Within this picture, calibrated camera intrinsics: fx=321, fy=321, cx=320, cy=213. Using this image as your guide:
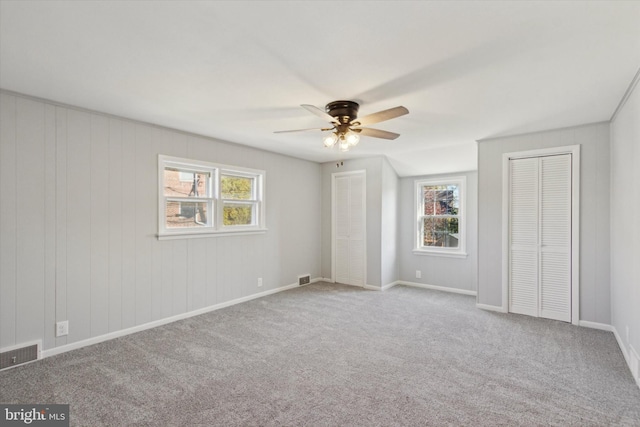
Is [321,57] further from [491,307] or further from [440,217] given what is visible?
[440,217]

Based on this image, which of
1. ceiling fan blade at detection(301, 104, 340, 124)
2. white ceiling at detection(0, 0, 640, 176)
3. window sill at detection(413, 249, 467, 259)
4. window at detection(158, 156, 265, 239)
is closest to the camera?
white ceiling at detection(0, 0, 640, 176)

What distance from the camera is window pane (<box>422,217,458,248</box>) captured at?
18.7ft

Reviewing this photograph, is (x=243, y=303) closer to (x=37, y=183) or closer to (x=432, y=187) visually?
(x=37, y=183)

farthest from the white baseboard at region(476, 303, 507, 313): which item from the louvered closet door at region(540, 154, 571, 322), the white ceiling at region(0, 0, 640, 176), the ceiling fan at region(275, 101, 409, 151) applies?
the ceiling fan at region(275, 101, 409, 151)

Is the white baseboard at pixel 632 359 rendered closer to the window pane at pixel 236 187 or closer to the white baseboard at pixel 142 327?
the white baseboard at pixel 142 327

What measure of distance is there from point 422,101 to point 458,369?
7.84ft

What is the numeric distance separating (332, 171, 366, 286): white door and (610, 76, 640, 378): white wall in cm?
328

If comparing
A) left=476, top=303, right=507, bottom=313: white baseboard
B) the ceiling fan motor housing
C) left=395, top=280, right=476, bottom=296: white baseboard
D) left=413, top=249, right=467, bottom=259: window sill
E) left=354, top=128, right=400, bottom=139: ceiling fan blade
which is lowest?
left=395, top=280, right=476, bottom=296: white baseboard

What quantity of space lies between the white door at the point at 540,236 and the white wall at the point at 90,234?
3847mm

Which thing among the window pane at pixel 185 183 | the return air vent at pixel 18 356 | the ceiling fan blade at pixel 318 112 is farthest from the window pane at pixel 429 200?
the return air vent at pixel 18 356

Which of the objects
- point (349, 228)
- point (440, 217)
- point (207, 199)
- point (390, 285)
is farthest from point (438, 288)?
point (207, 199)

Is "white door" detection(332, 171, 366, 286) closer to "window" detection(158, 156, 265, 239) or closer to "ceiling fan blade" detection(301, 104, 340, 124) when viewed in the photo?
"window" detection(158, 156, 265, 239)

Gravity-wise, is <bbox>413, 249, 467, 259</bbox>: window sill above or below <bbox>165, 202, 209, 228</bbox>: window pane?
below

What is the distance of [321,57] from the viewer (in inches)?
84.7
